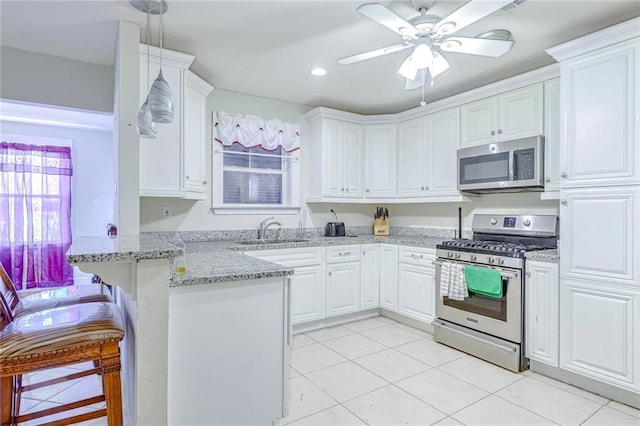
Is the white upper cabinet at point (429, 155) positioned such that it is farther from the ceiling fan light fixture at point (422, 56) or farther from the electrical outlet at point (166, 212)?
the electrical outlet at point (166, 212)

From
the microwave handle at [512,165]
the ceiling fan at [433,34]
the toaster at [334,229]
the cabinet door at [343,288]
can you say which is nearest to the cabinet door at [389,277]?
the cabinet door at [343,288]

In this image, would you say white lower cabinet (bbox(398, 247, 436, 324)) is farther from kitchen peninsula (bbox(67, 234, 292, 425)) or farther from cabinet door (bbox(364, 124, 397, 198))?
kitchen peninsula (bbox(67, 234, 292, 425))

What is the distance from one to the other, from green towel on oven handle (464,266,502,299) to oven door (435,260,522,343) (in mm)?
47

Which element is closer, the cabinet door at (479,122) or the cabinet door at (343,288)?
the cabinet door at (479,122)

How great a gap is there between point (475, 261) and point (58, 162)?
5899mm

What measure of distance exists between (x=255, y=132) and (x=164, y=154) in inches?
50.7

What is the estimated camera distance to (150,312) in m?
1.46

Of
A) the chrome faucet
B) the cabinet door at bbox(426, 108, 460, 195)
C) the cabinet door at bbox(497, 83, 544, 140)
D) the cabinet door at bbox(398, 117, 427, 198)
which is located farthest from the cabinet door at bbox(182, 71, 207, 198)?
the cabinet door at bbox(497, 83, 544, 140)

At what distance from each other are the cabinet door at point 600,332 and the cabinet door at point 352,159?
2286 mm

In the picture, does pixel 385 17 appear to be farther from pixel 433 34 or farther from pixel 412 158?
pixel 412 158

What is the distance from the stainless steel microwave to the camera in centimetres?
288

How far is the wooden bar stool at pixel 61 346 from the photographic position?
1.42m

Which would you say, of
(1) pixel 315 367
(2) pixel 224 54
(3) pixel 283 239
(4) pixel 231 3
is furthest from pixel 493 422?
(2) pixel 224 54

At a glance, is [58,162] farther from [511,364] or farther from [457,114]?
[511,364]
